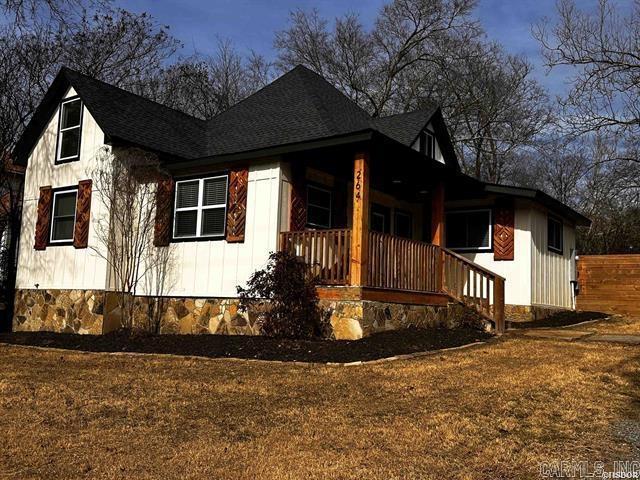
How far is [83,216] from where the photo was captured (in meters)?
12.8

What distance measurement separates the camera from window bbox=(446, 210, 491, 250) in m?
15.2

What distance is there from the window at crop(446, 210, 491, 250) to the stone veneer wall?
844 cm

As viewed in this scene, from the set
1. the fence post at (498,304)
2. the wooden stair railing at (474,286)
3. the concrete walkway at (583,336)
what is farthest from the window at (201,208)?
the concrete walkway at (583,336)

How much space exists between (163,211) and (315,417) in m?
7.85

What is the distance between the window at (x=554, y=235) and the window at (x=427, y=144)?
3.53 m

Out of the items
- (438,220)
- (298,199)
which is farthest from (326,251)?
(438,220)

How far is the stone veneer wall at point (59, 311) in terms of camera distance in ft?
40.1

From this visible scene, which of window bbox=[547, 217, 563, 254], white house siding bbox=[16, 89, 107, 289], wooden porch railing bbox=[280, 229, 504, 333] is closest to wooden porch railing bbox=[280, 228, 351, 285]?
wooden porch railing bbox=[280, 229, 504, 333]

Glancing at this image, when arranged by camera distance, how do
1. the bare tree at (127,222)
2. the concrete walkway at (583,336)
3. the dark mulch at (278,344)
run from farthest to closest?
1. the bare tree at (127,222)
2. the concrete walkway at (583,336)
3. the dark mulch at (278,344)

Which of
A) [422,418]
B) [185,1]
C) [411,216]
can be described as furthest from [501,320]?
[185,1]

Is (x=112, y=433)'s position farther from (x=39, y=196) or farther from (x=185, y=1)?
(x=39, y=196)

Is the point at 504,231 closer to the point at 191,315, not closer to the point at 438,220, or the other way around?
the point at 438,220

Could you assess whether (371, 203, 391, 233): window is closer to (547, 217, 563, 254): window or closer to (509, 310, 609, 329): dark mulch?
(509, 310, 609, 329): dark mulch

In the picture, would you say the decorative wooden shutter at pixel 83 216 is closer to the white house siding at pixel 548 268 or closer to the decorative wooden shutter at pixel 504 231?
the decorative wooden shutter at pixel 504 231
